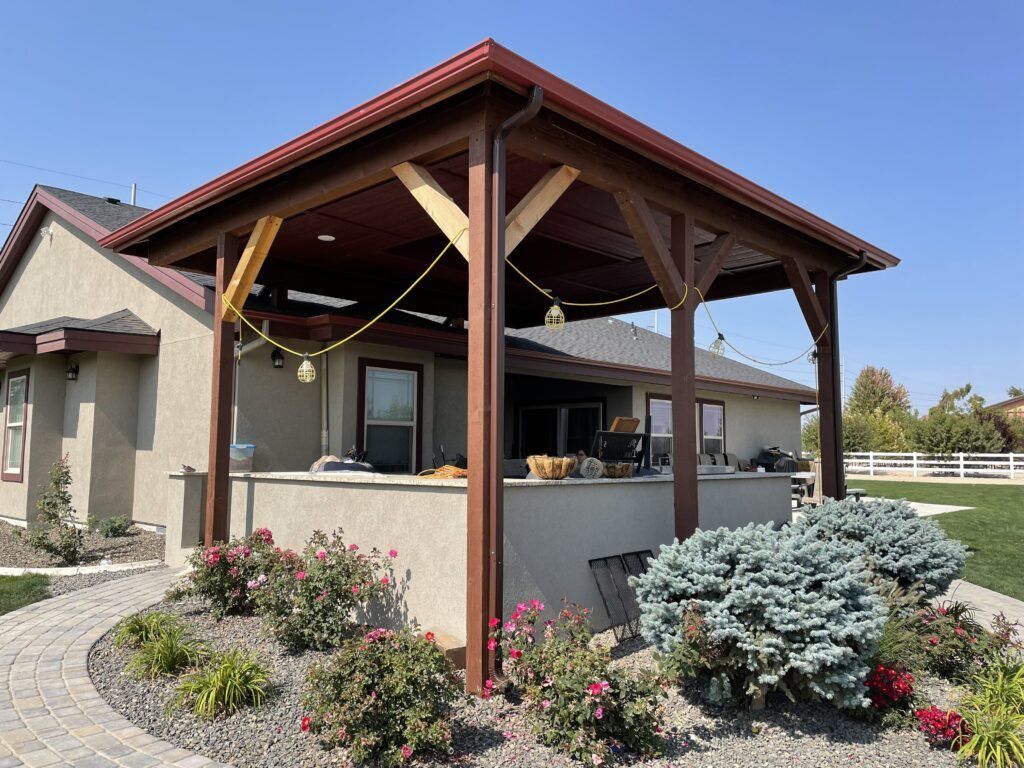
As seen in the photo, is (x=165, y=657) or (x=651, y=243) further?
(x=651, y=243)

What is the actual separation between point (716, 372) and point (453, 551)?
39.9ft

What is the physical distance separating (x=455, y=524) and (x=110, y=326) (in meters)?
7.92

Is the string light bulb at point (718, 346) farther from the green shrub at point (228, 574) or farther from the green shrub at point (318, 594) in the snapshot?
the green shrub at point (228, 574)

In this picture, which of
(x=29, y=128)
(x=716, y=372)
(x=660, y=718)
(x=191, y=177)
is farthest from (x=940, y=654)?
(x=191, y=177)

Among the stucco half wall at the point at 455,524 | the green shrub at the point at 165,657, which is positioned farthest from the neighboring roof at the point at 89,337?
the green shrub at the point at 165,657

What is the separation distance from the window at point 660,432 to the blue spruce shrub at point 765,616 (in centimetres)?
971

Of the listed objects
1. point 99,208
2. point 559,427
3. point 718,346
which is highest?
point 99,208

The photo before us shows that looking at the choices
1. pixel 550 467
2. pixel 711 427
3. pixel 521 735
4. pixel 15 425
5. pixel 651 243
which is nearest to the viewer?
pixel 521 735

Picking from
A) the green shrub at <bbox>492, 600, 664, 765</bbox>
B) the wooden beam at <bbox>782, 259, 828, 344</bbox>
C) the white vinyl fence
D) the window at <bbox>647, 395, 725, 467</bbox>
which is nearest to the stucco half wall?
the green shrub at <bbox>492, 600, 664, 765</bbox>

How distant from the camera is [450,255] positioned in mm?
9031

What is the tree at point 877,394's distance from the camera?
4788cm

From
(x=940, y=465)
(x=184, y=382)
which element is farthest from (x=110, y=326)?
(x=940, y=465)

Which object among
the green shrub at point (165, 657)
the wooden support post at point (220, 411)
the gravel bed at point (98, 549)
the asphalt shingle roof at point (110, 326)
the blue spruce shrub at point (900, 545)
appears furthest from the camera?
the asphalt shingle roof at point (110, 326)

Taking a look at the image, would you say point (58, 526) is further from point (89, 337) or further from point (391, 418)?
point (391, 418)
